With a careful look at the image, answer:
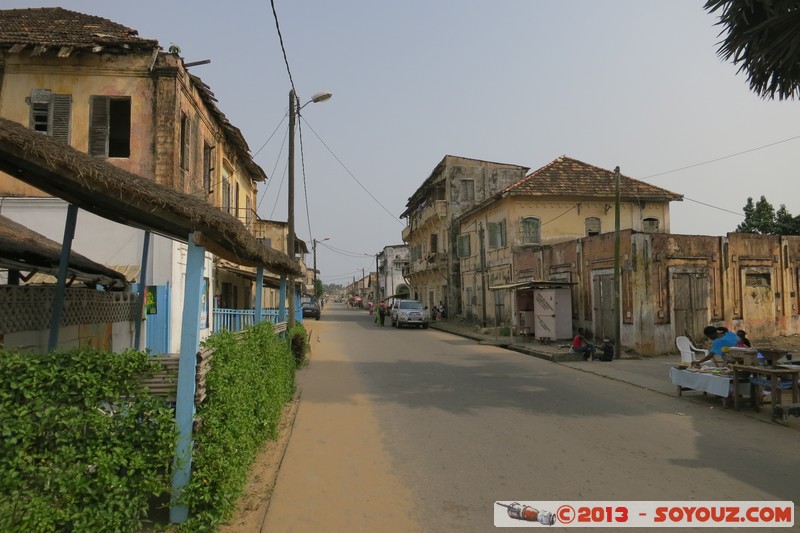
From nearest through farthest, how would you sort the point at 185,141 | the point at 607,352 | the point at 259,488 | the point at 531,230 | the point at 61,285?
the point at 259,488 < the point at 61,285 < the point at 185,141 < the point at 607,352 < the point at 531,230

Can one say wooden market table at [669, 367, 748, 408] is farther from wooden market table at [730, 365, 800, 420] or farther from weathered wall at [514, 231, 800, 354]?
weathered wall at [514, 231, 800, 354]

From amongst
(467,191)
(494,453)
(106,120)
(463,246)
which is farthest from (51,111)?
(467,191)

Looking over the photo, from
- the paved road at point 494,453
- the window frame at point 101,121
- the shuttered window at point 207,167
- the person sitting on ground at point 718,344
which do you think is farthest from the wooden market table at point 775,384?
the shuttered window at point 207,167

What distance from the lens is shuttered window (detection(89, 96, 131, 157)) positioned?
15.1 m

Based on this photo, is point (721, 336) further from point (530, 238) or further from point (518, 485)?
point (530, 238)

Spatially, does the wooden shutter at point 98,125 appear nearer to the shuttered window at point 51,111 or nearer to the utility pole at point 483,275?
the shuttered window at point 51,111

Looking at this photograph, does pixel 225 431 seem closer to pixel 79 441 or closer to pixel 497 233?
pixel 79 441

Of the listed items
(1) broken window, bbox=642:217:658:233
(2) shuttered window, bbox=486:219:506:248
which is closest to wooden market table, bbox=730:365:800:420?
(2) shuttered window, bbox=486:219:506:248

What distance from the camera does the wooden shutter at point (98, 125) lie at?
1506 cm

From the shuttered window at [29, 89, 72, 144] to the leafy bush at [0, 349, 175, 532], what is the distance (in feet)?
44.3

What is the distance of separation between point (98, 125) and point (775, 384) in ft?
54.3

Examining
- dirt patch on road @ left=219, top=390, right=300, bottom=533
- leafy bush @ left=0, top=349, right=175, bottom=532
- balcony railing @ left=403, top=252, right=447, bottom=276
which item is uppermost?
balcony railing @ left=403, top=252, right=447, bottom=276

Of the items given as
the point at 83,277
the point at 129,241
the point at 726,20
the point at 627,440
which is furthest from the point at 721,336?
the point at 129,241

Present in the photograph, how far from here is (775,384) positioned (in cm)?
857
